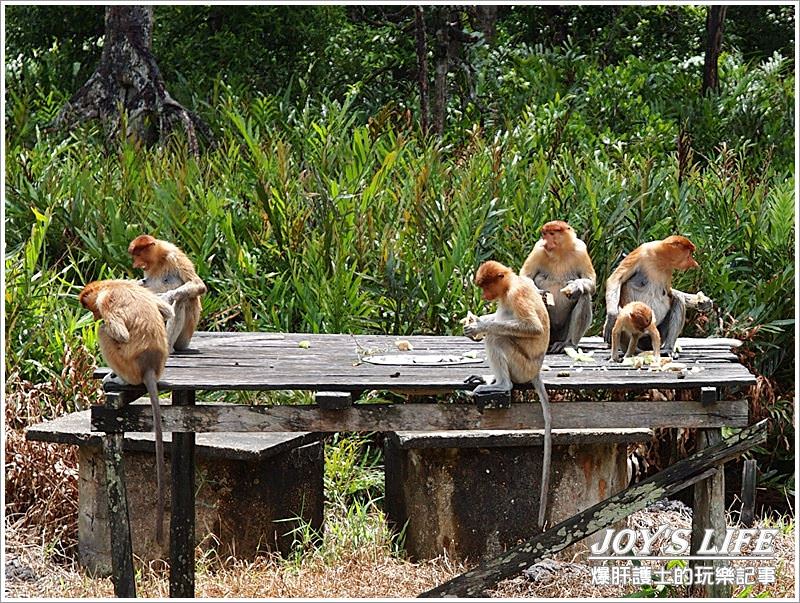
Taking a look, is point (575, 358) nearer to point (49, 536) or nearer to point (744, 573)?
point (744, 573)

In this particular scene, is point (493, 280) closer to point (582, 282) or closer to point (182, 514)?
point (582, 282)

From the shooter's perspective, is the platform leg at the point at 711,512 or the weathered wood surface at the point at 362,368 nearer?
the weathered wood surface at the point at 362,368

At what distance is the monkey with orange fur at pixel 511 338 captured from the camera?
411 cm

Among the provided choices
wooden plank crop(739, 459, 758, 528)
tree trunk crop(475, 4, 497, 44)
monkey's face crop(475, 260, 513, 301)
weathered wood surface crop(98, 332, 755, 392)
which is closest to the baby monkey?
weathered wood surface crop(98, 332, 755, 392)

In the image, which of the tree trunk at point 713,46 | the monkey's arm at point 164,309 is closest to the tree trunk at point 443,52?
the tree trunk at point 713,46

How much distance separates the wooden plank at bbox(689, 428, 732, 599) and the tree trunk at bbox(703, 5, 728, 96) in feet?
25.1

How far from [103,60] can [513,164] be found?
4.15 meters

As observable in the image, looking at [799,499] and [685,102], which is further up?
[685,102]

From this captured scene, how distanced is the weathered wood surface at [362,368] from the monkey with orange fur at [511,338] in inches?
4.1

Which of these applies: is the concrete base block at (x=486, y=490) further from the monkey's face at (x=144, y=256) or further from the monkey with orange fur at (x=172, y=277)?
the monkey's face at (x=144, y=256)

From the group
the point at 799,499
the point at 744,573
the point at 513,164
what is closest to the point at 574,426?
the point at 744,573

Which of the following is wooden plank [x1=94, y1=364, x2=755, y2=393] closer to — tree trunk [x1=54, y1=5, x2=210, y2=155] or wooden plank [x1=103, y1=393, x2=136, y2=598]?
wooden plank [x1=103, y1=393, x2=136, y2=598]

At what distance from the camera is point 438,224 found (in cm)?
665

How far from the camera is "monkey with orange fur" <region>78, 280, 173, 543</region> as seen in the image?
13.3 feet
